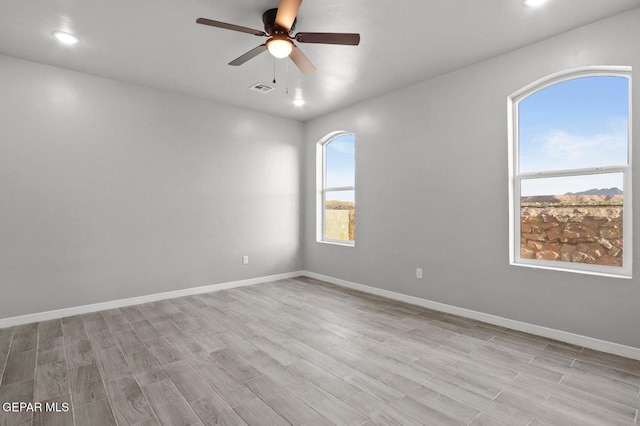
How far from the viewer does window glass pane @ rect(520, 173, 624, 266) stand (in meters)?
2.81

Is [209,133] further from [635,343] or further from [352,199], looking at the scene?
[635,343]

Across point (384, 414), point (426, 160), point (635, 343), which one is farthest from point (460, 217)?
point (384, 414)

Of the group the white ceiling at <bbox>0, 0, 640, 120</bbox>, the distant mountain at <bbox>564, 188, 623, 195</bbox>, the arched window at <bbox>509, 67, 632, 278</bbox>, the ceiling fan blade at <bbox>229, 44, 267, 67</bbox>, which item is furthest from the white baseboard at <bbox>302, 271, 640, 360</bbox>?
the ceiling fan blade at <bbox>229, 44, 267, 67</bbox>

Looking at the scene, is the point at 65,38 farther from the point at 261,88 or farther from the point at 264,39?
the point at 261,88

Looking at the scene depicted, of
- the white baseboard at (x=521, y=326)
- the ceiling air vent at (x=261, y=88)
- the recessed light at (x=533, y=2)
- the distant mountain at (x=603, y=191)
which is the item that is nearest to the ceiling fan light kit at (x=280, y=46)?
the ceiling air vent at (x=261, y=88)

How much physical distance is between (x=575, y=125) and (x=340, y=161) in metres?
3.24

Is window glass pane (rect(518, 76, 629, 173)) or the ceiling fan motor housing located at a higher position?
the ceiling fan motor housing

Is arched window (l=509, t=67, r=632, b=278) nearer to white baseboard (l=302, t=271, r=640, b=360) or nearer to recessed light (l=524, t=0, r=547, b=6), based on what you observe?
white baseboard (l=302, t=271, r=640, b=360)

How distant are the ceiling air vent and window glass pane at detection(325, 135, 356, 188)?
1.56m

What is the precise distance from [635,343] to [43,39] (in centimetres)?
591

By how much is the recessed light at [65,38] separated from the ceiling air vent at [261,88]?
1.85m

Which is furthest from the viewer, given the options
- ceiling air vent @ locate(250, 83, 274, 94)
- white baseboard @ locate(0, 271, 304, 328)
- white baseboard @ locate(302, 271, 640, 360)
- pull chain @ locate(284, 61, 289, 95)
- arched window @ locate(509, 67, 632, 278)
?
ceiling air vent @ locate(250, 83, 274, 94)

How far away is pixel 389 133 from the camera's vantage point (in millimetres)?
4441

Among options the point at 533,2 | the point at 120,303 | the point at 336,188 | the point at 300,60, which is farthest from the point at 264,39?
the point at 120,303
